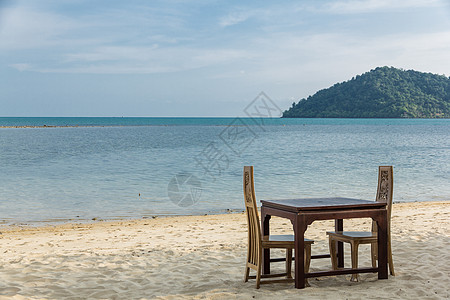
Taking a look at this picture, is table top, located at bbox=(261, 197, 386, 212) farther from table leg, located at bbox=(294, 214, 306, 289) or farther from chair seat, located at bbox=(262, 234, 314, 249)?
chair seat, located at bbox=(262, 234, 314, 249)

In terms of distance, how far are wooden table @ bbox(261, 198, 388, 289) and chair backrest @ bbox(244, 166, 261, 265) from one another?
219 mm

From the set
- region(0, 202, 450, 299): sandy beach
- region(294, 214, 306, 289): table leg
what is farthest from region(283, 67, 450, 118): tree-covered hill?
region(294, 214, 306, 289): table leg

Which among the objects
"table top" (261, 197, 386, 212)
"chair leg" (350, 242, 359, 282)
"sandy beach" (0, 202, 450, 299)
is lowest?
"sandy beach" (0, 202, 450, 299)

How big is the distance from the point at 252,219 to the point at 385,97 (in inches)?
3599

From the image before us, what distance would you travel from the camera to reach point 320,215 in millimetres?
4320

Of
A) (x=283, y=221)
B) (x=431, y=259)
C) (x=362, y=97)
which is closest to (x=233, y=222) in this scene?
(x=283, y=221)

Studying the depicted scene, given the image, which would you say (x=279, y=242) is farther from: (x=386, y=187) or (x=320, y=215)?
(x=386, y=187)

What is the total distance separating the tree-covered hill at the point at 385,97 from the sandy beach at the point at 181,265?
79.8 m

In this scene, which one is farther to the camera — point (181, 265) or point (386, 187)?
point (181, 265)

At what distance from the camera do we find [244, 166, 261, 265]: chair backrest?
4447 millimetres

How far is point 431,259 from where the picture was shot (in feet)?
18.2

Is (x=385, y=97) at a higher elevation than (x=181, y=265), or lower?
higher

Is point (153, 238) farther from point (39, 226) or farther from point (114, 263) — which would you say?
point (39, 226)

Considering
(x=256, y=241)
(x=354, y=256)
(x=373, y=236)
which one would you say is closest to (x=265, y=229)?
A: (x=256, y=241)
